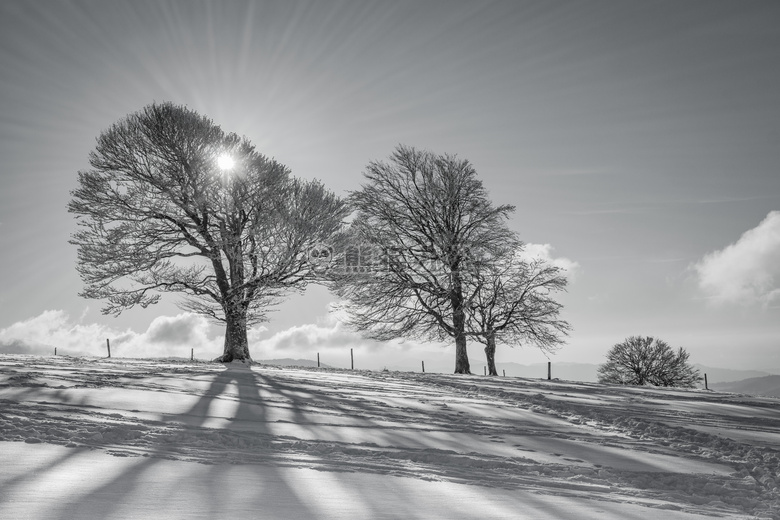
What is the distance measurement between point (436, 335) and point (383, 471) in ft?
58.7

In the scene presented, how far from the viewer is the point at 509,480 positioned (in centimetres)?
335

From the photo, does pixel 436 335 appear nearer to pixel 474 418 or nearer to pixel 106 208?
pixel 106 208

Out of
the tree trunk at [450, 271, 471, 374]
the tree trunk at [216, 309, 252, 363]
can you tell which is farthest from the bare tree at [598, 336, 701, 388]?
the tree trunk at [216, 309, 252, 363]

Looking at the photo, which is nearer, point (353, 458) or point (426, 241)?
point (353, 458)

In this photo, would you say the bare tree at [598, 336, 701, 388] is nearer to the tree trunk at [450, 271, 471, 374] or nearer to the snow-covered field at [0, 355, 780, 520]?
the tree trunk at [450, 271, 471, 374]

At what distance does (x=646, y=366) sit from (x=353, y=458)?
41997 mm

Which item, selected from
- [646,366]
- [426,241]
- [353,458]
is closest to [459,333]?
[426,241]

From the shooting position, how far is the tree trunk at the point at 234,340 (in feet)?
59.4

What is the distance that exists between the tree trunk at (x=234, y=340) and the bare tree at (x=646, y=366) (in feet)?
98.7

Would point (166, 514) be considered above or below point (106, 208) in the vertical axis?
below

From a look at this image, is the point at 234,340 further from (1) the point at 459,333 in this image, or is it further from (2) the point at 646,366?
(2) the point at 646,366

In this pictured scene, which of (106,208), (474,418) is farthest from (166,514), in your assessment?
(106,208)

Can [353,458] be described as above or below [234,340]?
below

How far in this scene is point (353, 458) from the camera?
3717mm
